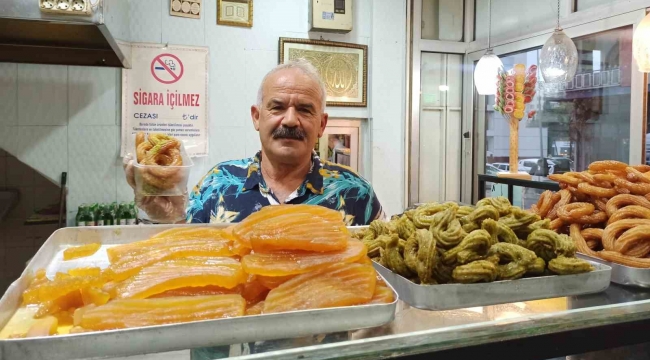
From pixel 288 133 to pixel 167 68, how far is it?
210 centimetres

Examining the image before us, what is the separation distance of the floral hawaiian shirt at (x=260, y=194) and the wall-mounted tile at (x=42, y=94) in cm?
192

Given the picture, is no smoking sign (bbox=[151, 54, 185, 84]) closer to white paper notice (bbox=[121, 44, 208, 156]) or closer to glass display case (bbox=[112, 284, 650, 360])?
white paper notice (bbox=[121, 44, 208, 156])

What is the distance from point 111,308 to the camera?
61 cm

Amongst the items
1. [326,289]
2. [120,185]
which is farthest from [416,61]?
[326,289]

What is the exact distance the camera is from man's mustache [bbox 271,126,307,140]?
1.98 metres

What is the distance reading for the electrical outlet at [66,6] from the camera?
80.7 inches

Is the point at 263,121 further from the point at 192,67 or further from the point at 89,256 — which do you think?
the point at 192,67

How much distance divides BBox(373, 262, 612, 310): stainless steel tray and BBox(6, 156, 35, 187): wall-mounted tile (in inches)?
136

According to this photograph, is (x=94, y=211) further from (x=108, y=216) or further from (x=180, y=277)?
(x=180, y=277)

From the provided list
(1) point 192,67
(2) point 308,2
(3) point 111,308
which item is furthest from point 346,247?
(2) point 308,2

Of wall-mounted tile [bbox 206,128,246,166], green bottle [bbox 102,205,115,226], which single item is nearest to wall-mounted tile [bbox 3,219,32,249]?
green bottle [bbox 102,205,115,226]

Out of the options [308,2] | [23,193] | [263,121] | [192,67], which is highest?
[308,2]

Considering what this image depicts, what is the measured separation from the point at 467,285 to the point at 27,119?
144 inches

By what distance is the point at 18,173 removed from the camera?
3371 mm
